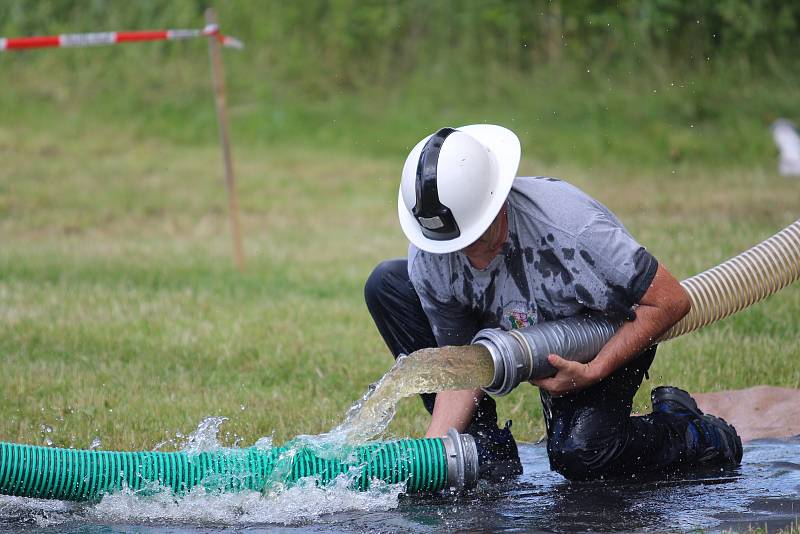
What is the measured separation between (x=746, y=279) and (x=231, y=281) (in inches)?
225

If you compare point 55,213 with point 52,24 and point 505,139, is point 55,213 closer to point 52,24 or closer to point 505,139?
point 52,24

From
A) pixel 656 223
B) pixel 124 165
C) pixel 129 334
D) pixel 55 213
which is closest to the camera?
pixel 129 334

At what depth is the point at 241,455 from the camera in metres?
4.50

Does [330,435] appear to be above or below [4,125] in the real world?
below

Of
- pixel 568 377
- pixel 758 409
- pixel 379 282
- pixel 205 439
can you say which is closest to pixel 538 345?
pixel 568 377

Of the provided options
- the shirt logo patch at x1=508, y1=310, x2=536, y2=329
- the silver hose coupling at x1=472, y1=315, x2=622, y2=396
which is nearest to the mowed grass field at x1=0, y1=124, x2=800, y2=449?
the shirt logo patch at x1=508, y1=310, x2=536, y2=329

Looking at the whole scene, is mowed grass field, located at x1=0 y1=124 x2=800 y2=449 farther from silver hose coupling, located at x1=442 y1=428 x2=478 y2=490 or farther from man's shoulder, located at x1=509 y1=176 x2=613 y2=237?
man's shoulder, located at x1=509 y1=176 x2=613 y2=237

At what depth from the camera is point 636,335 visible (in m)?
4.38

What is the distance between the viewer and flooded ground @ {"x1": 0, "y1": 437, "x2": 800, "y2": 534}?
423 centimetres

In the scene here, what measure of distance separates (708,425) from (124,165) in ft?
39.8

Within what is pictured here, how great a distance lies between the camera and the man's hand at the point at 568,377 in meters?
4.29

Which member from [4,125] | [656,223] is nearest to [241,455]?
[656,223]

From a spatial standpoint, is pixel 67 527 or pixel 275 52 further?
pixel 275 52

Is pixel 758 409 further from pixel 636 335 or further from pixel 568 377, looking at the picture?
pixel 568 377
